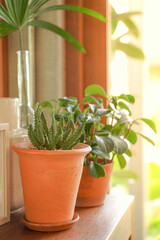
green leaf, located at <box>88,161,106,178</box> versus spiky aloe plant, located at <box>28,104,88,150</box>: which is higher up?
spiky aloe plant, located at <box>28,104,88,150</box>

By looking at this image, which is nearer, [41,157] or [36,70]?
[41,157]

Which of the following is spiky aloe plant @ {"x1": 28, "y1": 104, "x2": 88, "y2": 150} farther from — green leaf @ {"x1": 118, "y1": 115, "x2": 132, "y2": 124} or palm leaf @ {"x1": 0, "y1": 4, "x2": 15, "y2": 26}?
palm leaf @ {"x1": 0, "y1": 4, "x2": 15, "y2": 26}

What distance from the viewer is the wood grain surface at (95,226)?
791 mm

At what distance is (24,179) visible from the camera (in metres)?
0.82

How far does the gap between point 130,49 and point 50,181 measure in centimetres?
101

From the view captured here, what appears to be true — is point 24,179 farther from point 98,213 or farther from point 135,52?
point 135,52

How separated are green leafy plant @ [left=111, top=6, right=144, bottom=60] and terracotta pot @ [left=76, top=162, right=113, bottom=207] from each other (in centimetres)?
76

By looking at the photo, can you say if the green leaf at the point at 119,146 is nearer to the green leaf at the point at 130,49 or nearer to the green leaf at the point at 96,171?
the green leaf at the point at 96,171

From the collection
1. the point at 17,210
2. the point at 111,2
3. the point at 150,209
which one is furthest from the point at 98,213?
the point at 111,2

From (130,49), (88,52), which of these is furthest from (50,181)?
(130,49)

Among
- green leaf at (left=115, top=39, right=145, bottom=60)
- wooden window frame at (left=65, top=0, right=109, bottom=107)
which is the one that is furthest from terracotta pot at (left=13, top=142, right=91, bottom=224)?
green leaf at (left=115, top=39, right=145, bottom=60)

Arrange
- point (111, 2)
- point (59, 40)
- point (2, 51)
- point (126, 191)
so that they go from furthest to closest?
point (126, 191) → point (111, 2) → point (59, 40) → point (2, 51)

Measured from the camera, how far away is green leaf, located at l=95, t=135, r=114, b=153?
0.89 metres

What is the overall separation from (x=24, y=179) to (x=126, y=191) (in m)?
1.00
